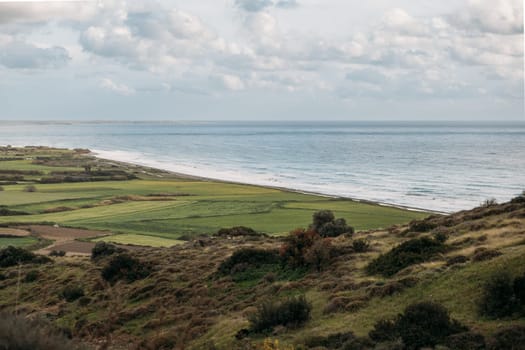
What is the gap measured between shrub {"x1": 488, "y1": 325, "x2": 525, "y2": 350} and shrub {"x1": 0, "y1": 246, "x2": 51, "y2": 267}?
2290 cm

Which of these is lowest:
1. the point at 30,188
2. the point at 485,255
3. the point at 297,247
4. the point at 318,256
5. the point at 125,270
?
the point at 30,188

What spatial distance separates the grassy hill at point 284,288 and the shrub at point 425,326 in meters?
0.28

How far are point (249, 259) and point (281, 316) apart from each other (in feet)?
23.8

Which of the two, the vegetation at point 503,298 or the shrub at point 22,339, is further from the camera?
the vegetation at point 503,298

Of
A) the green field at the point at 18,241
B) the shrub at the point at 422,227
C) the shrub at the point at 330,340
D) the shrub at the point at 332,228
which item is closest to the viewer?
the shrub at the point at 330,340

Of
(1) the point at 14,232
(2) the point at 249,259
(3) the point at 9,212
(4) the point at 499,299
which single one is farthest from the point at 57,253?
(4) the point at 499,299

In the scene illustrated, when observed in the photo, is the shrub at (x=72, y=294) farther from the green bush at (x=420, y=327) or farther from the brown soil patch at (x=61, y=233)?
the brown soil patch at (x=61, y=233)

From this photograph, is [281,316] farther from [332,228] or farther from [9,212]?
[9,212]

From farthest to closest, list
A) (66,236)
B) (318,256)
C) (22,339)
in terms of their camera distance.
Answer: (66,236), (318,256), (22,339)

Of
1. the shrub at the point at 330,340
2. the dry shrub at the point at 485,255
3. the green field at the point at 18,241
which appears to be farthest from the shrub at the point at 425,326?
the green field at the point at 18,241

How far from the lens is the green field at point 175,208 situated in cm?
4353

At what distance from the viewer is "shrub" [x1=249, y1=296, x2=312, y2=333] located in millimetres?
13406

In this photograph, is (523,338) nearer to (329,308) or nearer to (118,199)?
(329,308)

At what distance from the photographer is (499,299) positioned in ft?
37.8
